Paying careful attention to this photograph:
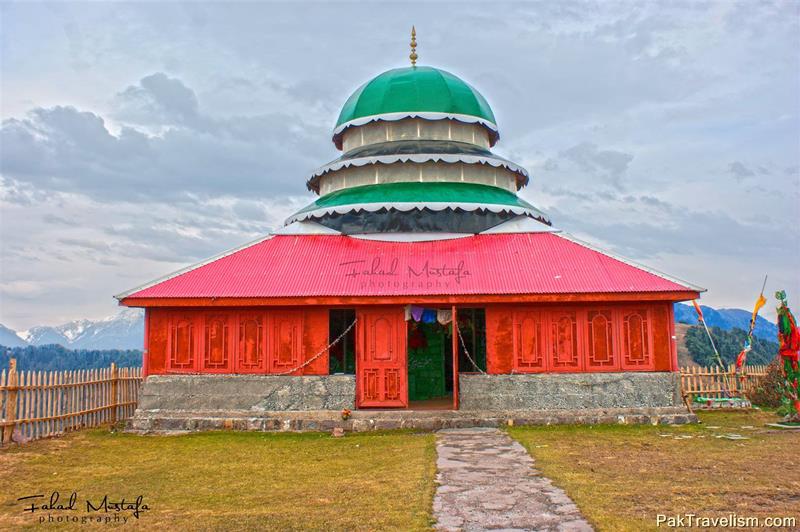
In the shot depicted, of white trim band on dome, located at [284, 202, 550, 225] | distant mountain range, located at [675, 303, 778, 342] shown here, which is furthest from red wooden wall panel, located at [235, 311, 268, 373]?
distant mountain range, located at [675, 303, 778, 342]

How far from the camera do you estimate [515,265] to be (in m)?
17.8

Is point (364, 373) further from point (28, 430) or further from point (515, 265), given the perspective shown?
point (28, 430)

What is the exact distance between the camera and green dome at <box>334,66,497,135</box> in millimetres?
23219

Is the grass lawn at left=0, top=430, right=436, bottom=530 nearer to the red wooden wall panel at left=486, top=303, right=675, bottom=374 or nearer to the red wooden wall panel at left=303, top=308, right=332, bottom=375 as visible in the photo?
the red wooden wall panel at left=303, top=308, right=332, bottom=375

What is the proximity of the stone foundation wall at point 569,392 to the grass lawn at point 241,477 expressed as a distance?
225 cm

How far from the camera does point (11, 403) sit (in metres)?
14.8

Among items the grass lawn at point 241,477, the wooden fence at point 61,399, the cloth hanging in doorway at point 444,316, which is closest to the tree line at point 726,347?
the cloth hanging in doorway at point 444,316

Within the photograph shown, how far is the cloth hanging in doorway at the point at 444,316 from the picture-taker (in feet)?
56.1

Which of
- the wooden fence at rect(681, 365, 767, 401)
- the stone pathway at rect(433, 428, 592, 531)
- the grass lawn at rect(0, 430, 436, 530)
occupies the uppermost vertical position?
the wooden fence at rect(681, 365, 767, 401)

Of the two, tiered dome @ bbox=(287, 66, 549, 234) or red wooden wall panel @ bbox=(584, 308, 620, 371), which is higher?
tiered dome @ bbox=(287, 66, 549, 234)

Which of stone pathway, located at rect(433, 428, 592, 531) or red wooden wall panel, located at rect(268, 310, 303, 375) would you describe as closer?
stone pathway, located at rect(433, 428, 592, 531)

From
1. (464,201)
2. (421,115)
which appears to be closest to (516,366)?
(464,201)

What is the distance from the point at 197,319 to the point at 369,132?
32.7 feet

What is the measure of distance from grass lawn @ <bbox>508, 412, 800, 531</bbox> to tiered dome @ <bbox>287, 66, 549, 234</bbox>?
25.3ft
